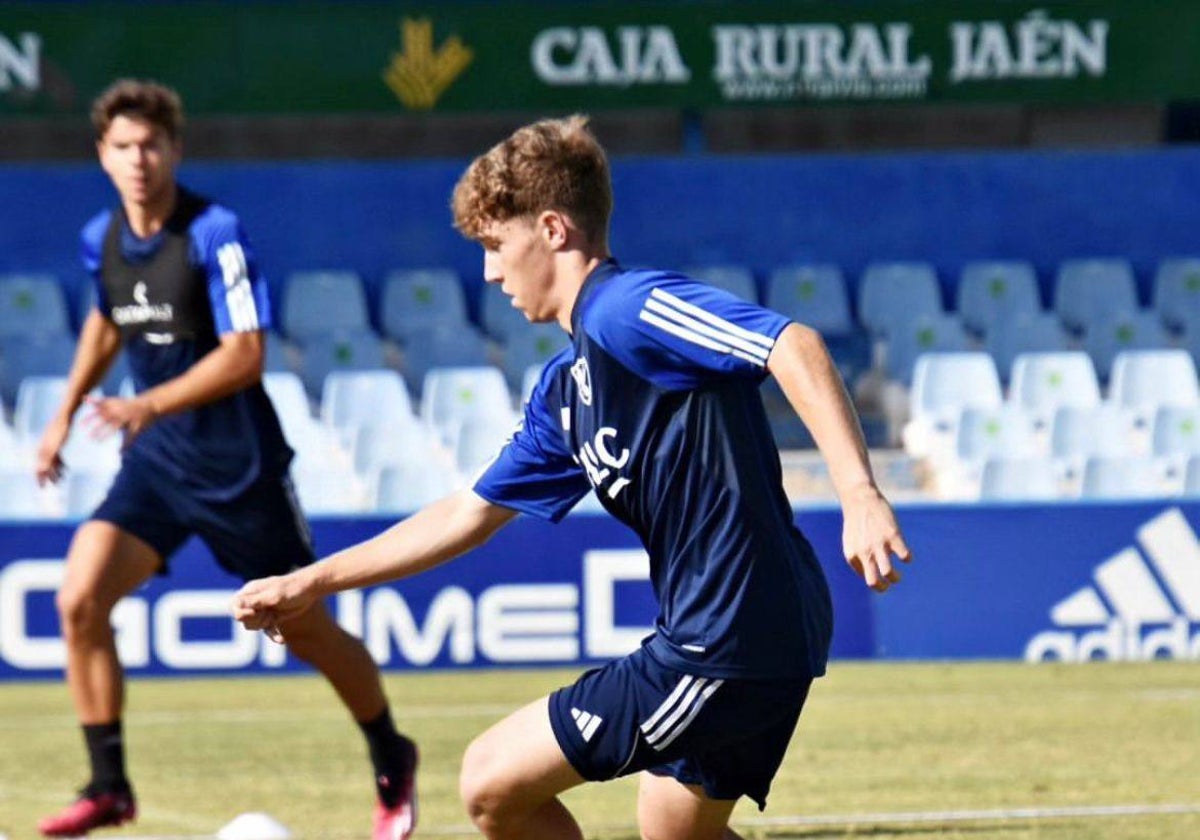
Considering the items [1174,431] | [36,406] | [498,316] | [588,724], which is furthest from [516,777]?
[498,316]

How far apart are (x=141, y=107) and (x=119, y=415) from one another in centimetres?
97

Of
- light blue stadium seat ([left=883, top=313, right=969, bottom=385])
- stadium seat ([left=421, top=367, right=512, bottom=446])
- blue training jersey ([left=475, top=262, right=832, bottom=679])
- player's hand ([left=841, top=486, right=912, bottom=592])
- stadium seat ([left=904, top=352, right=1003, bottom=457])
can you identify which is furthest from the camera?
light blue stadium seat ([left=883, top=313, right=969, bottom=385])

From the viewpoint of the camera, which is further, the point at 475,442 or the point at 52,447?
the point at 475,442

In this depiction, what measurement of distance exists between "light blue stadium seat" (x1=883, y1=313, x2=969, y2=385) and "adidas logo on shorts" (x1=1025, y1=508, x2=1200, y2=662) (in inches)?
181

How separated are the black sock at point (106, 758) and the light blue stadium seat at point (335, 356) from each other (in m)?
8.59

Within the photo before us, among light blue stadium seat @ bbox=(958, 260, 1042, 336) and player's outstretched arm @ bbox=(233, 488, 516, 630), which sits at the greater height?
player's outstretched arm @ bbox=(233, 488, 516, 630)

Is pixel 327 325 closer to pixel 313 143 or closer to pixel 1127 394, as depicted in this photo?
pixel 313 143

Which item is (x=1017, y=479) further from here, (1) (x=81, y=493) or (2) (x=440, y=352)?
(1) (x=81, y=493)

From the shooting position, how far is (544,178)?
4285 millimetres

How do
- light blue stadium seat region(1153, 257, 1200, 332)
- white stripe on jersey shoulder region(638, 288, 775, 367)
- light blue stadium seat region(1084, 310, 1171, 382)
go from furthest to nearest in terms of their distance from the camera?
light blue stadium seat region(1153, 257, 1200, 332), light blue stadium seat region(1084, 310, 1171, 382), white stripe on jersey shoulder region(638, 288, 775, 367)

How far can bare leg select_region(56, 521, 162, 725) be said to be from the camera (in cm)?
665

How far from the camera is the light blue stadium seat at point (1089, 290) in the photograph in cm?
1636

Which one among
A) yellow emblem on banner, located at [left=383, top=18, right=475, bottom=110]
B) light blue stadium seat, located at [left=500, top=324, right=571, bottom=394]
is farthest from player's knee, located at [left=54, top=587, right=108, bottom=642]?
yellow emblem on banner, located at [left=383, top=18, right=475, bottom=110]

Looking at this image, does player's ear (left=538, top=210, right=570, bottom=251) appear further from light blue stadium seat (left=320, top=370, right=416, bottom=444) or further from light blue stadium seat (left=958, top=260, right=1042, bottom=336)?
light blue stadium seat (left=958, top=260, right=1042, bottom=336)
